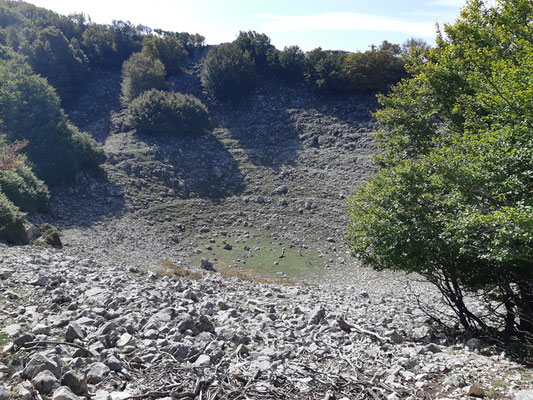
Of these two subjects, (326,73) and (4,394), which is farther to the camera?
(326,73)

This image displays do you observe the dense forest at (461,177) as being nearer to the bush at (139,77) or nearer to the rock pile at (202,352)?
the rock pile at (202,352)

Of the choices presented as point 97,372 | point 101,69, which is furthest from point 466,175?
point 101,69

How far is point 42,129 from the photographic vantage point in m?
33.7

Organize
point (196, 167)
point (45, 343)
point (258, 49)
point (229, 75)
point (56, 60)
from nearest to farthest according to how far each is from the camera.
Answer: point (45, 343), point (196, 167), point (56, 60), point (229, 75), point (258, 49)

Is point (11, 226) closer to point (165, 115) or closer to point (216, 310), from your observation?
point (216, 310)

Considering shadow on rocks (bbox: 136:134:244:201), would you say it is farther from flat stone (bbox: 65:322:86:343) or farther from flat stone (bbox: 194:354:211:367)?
flat stone (bbox: 194:354:211:367)

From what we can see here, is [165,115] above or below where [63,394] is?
above

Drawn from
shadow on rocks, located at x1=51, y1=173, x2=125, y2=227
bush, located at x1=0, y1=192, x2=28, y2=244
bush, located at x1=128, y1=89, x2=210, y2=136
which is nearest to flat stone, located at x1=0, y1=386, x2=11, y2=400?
bush, located at x1=0, y1=192, x2=28, y2=244

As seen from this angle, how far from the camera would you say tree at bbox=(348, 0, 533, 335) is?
7.77m

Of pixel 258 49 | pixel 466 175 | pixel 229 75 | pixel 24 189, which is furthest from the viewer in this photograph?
pixel 258 49

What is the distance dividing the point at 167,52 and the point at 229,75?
13.4 m

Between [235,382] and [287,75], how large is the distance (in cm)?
5315

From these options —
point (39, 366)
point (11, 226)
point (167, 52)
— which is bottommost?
point (11, 226)

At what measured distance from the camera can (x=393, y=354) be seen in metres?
7.93
